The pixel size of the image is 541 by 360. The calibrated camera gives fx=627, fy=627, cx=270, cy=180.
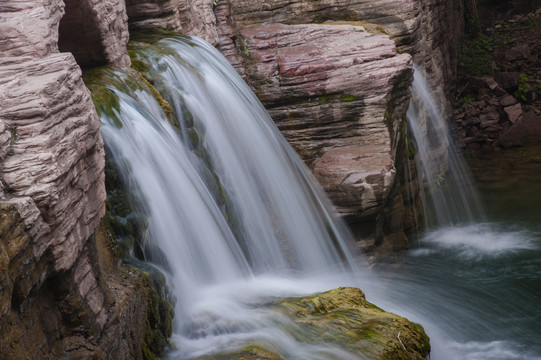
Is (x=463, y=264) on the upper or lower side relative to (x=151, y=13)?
lower

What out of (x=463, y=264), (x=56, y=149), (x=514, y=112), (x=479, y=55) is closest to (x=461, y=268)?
(x=463, y=264)

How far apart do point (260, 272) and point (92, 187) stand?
2.50 meters

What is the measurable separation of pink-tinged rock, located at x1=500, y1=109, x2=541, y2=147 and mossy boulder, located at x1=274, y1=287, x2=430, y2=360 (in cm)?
929

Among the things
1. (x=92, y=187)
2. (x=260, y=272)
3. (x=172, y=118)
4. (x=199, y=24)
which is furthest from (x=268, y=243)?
(x=199, y=24)

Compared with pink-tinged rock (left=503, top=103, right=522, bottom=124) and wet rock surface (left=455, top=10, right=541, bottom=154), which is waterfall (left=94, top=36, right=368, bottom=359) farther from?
pink-tinged rock (left=503, top=103, right=522, bottom=124)

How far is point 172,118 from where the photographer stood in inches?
231

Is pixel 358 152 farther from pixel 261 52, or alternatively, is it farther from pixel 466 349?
pixel 466 349

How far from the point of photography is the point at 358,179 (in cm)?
689

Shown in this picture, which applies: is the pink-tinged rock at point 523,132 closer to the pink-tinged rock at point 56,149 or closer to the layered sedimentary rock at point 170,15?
the layered sedimentary rock at point 170,15

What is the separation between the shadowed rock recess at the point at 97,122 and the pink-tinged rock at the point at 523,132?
1664 millimetres

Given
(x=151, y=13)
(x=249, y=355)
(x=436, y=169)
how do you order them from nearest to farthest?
(x=249, y=355)
(x=151, y=13)
(x=436, y=169)

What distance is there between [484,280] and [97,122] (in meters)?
5.05

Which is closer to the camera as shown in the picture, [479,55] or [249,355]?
[249,355]

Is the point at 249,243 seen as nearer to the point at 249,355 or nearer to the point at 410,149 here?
the point at 249,355
